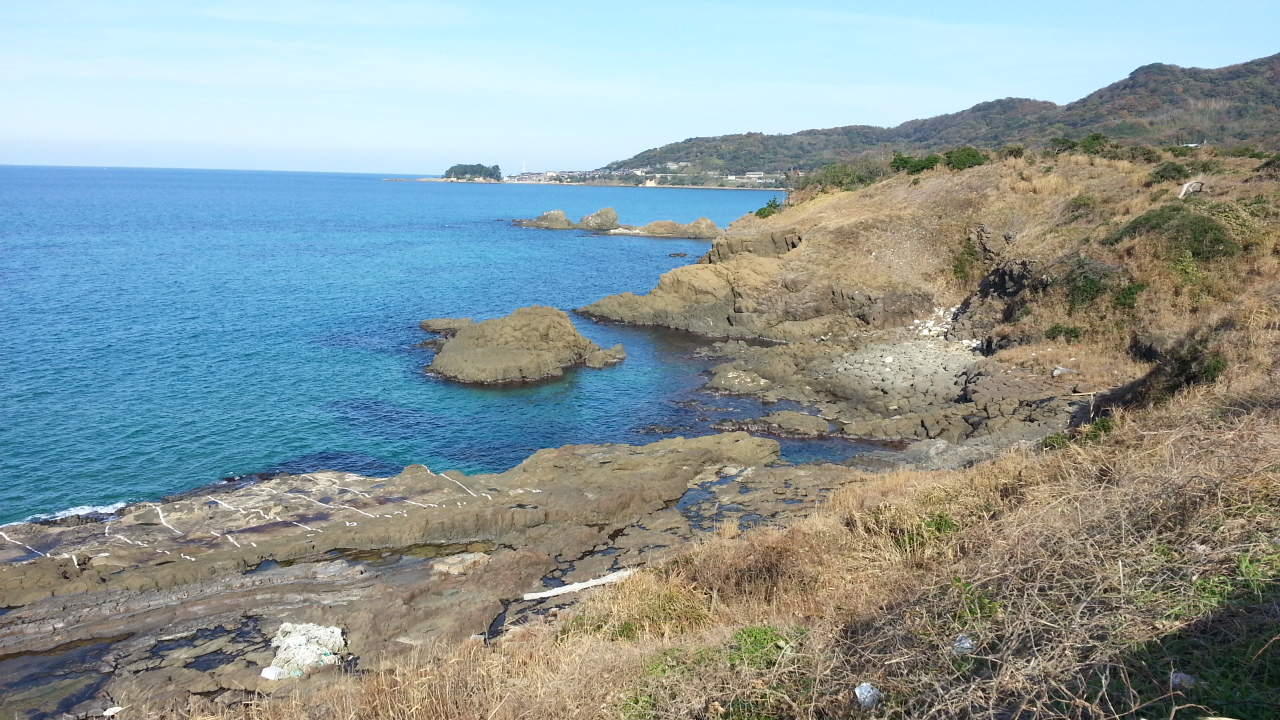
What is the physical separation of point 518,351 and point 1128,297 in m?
25.0

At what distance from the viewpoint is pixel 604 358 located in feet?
121

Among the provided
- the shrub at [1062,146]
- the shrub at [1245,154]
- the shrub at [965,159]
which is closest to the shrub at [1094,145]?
the shrub at [1062,146]

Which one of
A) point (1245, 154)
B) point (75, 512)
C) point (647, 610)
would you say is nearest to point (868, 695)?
point (647, 610)

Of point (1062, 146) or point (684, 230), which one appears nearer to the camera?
point (1062, 146)

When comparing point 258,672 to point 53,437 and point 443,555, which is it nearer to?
point 443,555

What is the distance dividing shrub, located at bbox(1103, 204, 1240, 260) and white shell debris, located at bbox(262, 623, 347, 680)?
30969 mm

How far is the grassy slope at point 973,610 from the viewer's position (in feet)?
19.8

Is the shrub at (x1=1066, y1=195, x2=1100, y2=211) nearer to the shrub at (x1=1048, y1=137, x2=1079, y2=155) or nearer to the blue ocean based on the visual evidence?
the shrub at (x1=1048, y1=137, x2=1079, y2=155)

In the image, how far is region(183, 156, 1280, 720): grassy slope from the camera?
6.04 meters

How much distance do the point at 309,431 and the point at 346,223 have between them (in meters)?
89.5

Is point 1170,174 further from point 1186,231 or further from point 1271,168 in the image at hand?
point 1186,231

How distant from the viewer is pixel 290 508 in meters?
19.8

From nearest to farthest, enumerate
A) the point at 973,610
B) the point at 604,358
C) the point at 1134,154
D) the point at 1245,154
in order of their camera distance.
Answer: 1. the point at 973,610
2. the point at 604,358
3. the point at 1245,154
4. the point at 1134,154

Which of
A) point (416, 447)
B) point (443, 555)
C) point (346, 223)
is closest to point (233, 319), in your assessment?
point (416, 447)
